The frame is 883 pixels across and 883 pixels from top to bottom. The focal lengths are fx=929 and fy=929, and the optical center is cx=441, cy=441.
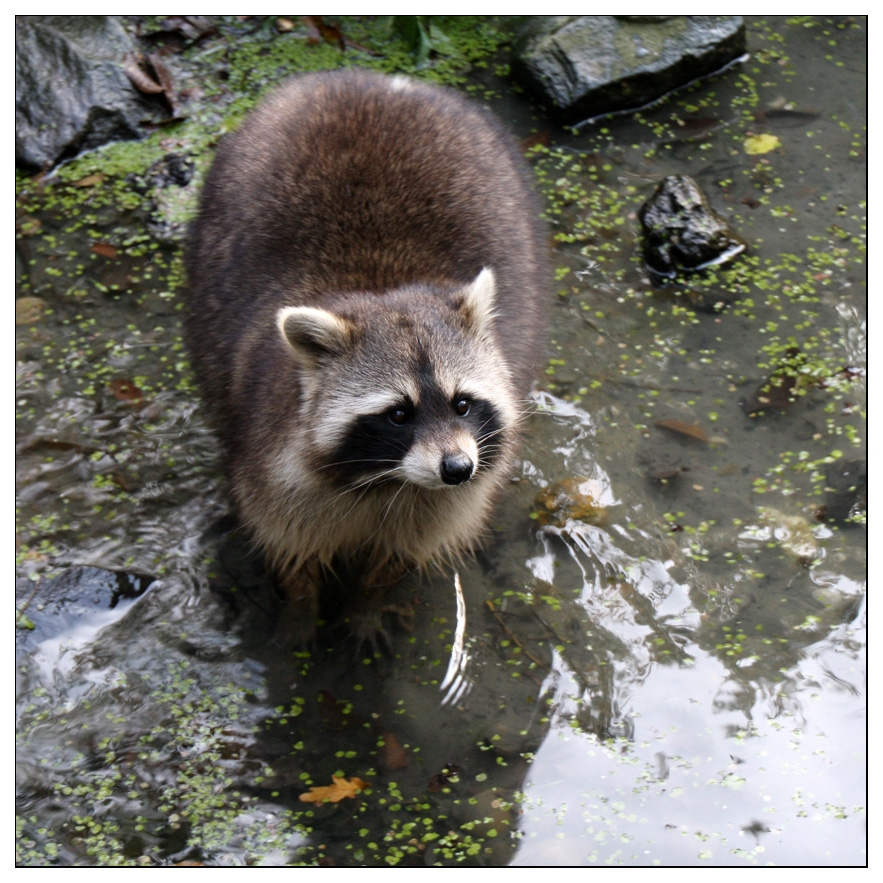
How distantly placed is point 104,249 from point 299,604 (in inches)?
105

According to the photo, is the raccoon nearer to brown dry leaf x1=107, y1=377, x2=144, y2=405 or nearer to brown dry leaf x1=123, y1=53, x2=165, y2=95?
brown dry leaf x1=107, y1=377, x2=144, y2=405

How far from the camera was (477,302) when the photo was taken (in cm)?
316

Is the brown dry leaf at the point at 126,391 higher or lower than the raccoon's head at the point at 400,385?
lower

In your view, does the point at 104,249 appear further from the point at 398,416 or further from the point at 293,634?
the point at 398,416

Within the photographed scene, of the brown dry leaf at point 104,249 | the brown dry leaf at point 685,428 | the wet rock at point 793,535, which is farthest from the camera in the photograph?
the brown dry leaf at point 104,249

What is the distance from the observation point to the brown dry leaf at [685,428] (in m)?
4.24

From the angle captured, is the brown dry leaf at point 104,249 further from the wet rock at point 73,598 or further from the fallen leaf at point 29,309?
the wet rock at point 73,598

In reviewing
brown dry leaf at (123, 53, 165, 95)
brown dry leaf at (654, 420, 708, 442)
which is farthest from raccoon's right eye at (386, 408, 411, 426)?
brown dry leaf at (123, 53, 165, 95)

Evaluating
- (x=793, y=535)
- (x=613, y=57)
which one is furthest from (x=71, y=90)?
(x=793, y=535)

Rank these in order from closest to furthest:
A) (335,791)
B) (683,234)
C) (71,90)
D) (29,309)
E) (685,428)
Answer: (335,791)
(685,428)
(29,309)
(683,234)
(71,90)

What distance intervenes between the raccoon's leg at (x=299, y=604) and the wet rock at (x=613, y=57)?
363cm

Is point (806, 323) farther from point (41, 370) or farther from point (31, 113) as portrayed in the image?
point (31, 113)

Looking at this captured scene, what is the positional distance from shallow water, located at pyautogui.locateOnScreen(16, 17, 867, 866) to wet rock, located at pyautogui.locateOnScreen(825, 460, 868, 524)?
3 cm

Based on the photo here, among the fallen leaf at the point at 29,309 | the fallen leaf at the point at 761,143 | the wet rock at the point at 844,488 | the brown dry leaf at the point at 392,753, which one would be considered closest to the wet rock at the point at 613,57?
the fallen leaf at the point at 761,143
